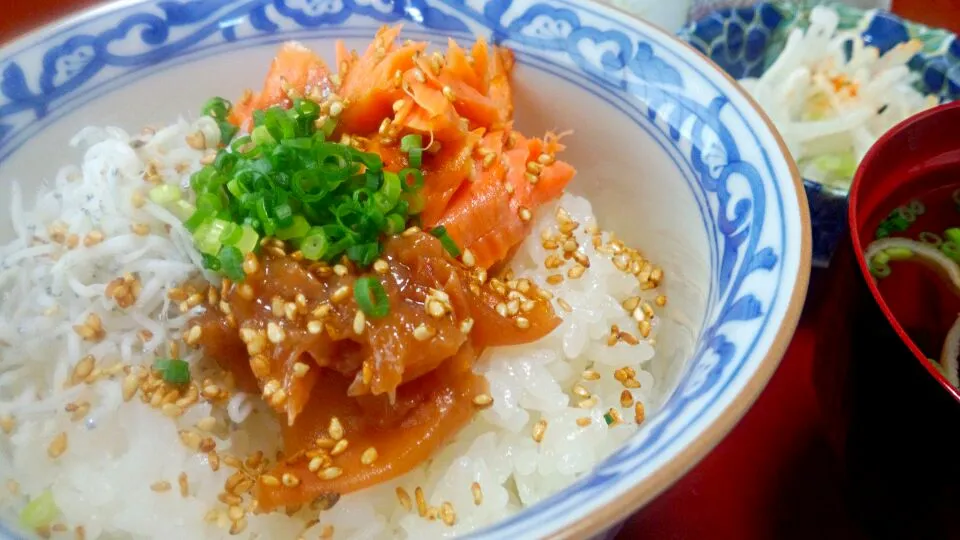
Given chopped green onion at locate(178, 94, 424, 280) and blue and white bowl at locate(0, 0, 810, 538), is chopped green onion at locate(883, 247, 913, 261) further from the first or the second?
chopped green onion at locate(178, 94, 424, 280)

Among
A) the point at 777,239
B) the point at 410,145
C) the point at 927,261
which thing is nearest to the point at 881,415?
the point at 777,239

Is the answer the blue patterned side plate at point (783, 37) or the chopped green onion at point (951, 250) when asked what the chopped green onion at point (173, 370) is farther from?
the blue patterned side plate at point (783, 37)

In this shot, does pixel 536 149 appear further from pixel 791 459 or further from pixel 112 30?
pixel 112 30

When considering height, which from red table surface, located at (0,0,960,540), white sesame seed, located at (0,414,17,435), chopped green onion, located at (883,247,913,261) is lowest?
red table surface, located at (0,0,960,540)

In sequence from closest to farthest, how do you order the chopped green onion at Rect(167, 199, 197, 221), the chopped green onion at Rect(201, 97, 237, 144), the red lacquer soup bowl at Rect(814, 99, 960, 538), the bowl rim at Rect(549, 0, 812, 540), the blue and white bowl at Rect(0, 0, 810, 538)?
the bowl rim at Rect(549, 0, 812, 540)
the blue and white bowl at Rect(0, 0, 810, 538)
the red lacquer soup bowl at Rect(814, 99, 960, 538)
the chopped green onion at Rect(167, 199, 197, 221)
the chopped green onion at Rect(201, 97, 237, 144)

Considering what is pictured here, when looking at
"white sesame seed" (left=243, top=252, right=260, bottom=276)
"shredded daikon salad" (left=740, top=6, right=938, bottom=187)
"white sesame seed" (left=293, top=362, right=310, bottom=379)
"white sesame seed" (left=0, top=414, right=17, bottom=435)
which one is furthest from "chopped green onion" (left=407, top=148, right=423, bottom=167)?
"shredded daikon salad" (left=740, top=6, right=938, bottom=187)

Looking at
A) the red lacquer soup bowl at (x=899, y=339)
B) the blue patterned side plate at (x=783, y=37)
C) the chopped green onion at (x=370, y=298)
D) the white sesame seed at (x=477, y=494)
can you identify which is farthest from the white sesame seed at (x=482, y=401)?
the blue patterned side plate at (x=783, y=37)

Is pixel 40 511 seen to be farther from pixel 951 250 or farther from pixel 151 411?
pixel 951 250
